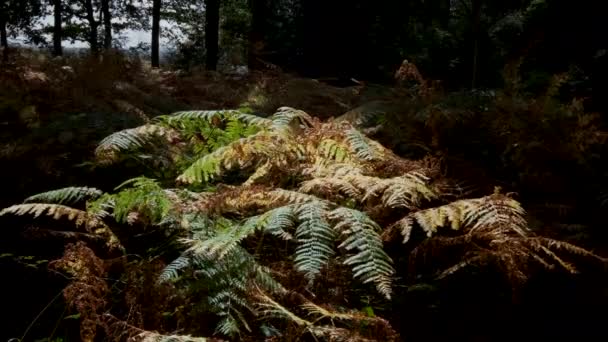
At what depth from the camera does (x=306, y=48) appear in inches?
285

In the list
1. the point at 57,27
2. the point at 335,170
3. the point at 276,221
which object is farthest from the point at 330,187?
the point at 57,27

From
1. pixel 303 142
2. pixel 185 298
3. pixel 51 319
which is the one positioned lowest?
pixel 51 319

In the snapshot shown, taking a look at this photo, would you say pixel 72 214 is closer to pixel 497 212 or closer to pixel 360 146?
pixel 360 146

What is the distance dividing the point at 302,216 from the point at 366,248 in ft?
0.94

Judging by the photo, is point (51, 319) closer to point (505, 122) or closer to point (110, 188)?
point (110, 188)

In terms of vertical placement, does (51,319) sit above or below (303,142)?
below

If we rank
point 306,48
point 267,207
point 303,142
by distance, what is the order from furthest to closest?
point 306,48 → point 303,142 → point 267,207

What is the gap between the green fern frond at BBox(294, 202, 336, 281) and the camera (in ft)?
6.43

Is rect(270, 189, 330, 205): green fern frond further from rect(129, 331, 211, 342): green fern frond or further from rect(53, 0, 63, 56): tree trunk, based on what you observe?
rect(53, 0, 63, 56): tree trunk

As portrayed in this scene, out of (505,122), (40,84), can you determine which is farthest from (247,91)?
(505,122)

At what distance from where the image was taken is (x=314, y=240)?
206 centimetres

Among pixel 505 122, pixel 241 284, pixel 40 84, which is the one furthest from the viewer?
pixel 40 84

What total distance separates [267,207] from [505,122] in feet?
5.06

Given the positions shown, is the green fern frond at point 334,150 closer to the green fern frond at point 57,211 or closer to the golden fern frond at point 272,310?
the golden fern frond at point 272,310
